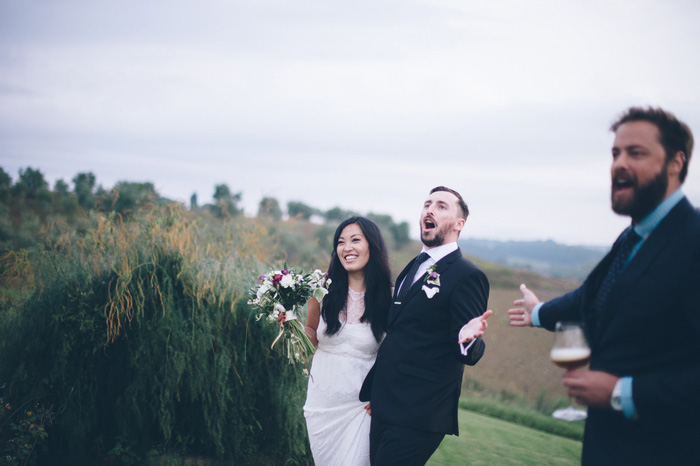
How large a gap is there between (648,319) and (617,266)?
0.34 metres

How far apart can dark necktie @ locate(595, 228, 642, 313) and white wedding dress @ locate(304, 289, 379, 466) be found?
2162 mm

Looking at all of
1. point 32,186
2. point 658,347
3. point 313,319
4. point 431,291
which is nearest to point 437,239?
point 431,291

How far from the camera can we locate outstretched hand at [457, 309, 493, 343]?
2902mm

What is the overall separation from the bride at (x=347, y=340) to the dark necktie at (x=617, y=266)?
2116mm

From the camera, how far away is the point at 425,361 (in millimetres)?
3367

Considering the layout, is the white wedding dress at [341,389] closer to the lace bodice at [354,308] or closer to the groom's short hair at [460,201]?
the lace bodice at [354,308]

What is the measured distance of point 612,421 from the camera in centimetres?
212

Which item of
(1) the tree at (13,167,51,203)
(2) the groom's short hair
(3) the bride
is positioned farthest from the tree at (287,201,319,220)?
(2) the groom's short hair

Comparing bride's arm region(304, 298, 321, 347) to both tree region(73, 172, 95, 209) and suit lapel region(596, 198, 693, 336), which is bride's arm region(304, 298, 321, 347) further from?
tree region(73, 172, 95, 209)

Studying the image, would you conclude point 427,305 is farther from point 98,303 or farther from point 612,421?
point 98,303

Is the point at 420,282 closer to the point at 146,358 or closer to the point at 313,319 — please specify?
the point at 313,319

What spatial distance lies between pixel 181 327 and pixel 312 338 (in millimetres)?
1735

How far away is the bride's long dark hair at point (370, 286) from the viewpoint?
4.17m

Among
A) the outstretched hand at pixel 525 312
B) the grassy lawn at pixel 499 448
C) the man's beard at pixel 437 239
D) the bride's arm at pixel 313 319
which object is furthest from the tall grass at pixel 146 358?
the outstretched hand at pixel 525 312
